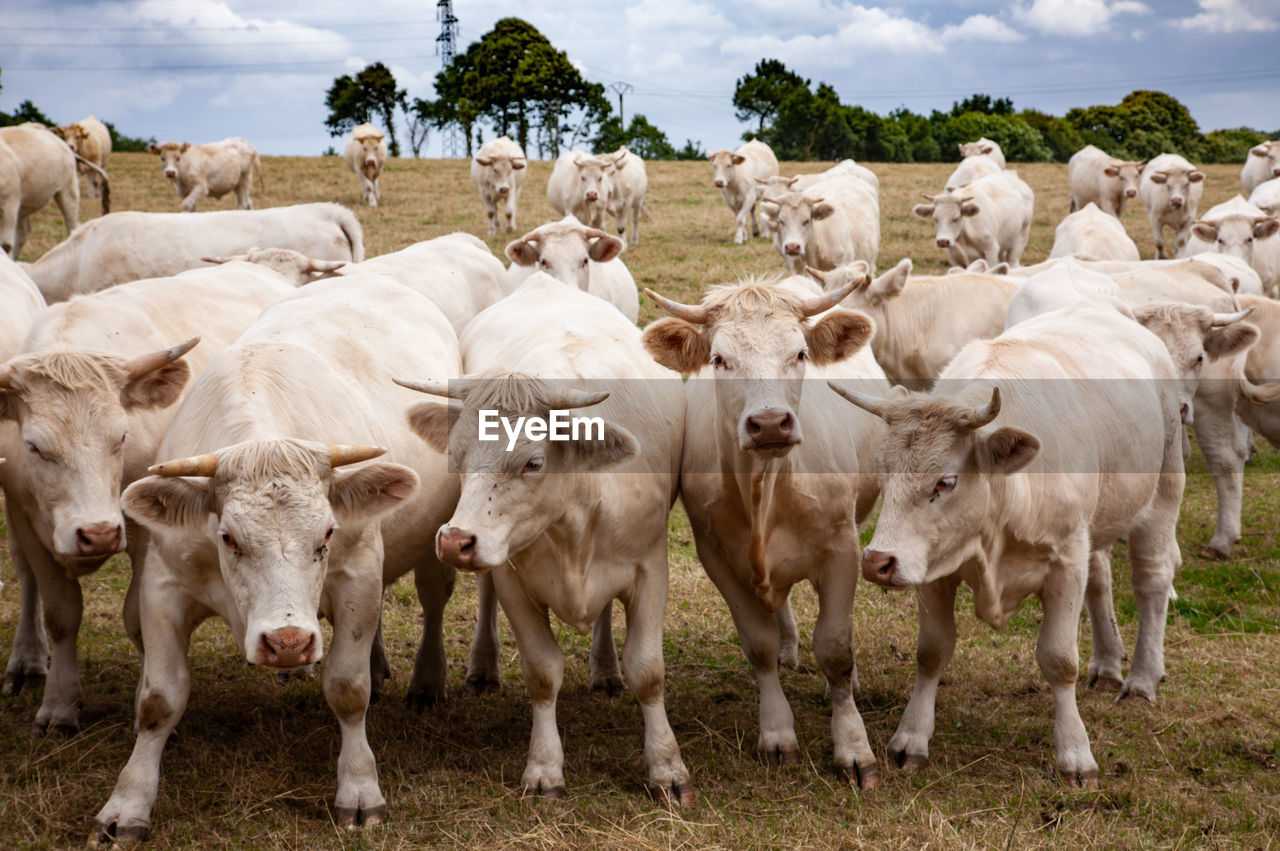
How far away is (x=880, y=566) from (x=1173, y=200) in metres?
16.3

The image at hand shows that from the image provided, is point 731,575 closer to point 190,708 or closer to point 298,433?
point 298,433

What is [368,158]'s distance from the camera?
2338 cm

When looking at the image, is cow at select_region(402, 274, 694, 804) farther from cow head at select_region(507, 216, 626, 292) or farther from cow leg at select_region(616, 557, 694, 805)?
cow head at select_region(507, 216, 626, 292)

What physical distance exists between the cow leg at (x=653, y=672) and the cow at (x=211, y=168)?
19.6 metres

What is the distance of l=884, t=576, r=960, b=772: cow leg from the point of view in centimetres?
522

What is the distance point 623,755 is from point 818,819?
3.64 ft

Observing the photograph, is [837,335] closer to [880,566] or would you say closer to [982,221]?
[880,566]

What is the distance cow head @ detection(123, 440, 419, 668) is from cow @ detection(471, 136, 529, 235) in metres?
Result: 16.6

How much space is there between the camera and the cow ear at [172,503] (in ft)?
13.7

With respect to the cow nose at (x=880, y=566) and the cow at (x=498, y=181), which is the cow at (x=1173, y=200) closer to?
the cow at (x=498, y=181)

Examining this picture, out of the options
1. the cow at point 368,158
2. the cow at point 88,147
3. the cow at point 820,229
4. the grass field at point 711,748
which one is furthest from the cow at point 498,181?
the grass field at point 711,748

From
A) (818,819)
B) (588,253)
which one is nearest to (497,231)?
(588,253)

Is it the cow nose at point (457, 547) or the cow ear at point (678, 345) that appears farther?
the cow ear at point (678, 345)

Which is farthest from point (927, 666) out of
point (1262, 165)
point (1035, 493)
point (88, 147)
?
point (88, 147)
